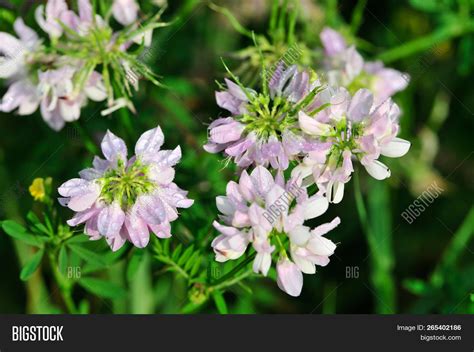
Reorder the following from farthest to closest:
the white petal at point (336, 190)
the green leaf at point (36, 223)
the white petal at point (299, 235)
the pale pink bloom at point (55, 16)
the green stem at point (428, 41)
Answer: the green stem at point (428, 41)
the pale pink bloom at point (55, 16)
the green leaf at point (36, 223)
the white petal at point (336, 190)
the white petal at point (299, 235)

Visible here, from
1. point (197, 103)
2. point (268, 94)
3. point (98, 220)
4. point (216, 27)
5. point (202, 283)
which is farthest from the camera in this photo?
point (216, 27)

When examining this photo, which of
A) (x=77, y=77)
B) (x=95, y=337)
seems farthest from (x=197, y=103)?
(x=95, y=337)

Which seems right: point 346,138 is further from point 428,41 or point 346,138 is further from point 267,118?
point 428,41

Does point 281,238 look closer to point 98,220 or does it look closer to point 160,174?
point 160,174

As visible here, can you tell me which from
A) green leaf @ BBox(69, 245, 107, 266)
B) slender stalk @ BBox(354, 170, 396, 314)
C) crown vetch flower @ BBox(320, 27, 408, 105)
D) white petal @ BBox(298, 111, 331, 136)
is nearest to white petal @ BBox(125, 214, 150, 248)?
green leaf @ BBox(69, 245, 107, 266)

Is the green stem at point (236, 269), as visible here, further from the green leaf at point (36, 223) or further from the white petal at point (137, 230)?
the green leaf at point (36, 223)

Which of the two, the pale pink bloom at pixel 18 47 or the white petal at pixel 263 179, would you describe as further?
the pale pink bloom at pixel 18 47

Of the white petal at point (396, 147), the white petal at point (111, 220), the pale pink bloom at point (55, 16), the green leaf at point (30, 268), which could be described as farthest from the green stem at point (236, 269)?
the pale pink bloom at point (55, 16)

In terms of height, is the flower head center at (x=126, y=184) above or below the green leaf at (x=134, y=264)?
above
